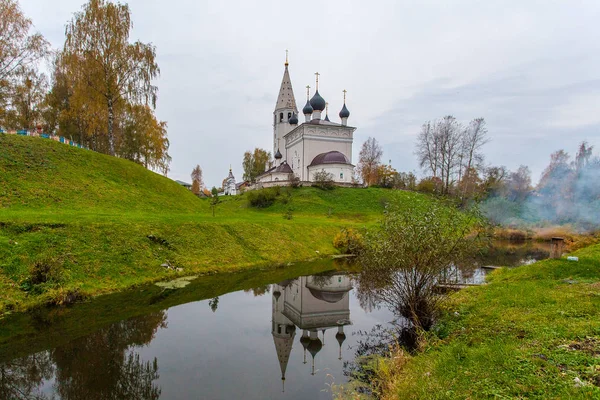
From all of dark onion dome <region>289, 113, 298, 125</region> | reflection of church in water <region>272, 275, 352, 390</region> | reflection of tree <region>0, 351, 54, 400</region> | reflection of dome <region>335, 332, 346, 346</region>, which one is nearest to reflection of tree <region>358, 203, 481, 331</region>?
reflection of dome <region>335, 332, 346, 346</region>

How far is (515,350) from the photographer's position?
5.15 meters

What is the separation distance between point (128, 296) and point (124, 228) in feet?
14.1

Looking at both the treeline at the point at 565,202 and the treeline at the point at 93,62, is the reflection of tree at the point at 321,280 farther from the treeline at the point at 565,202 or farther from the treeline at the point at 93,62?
the treeline at the point at 93,62

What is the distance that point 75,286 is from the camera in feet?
33.3

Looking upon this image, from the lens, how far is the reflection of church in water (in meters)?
8.02

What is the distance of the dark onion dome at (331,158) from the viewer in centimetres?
4821

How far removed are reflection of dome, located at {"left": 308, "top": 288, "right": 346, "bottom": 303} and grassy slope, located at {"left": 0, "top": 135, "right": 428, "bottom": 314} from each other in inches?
177

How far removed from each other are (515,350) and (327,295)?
7.64m

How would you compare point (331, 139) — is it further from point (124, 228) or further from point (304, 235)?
point (124, 228)

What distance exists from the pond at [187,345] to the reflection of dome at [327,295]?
0.04 m

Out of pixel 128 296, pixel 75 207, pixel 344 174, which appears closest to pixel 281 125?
pixel 344 174

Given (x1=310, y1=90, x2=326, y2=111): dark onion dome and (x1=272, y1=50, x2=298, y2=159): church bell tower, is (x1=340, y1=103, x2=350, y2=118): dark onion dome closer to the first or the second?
(x1=310, y1=90, x2=326, y2=111): dark onion dome

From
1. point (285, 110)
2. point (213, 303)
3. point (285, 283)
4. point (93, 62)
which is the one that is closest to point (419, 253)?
point (213, 303)

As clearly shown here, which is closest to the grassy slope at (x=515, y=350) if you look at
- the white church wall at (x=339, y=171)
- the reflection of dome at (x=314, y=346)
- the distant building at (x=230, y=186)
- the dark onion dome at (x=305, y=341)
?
the reflection of dome at (x=314, y=346)
